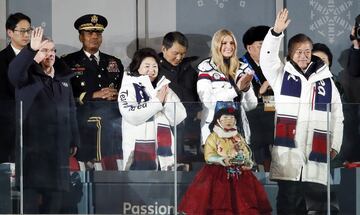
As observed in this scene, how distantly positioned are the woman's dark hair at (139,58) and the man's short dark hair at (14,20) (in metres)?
1.31

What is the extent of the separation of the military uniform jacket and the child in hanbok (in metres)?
1.75

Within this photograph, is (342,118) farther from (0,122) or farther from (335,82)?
(0,122)

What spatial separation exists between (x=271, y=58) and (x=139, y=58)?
1.32m

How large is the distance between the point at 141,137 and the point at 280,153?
1.34 m

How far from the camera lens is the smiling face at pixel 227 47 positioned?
639 inches

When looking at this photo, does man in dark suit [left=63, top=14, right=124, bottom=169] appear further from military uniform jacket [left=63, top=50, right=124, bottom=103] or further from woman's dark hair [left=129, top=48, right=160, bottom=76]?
woman's dark hair [left=129, top=48, right=160, bottom=76]

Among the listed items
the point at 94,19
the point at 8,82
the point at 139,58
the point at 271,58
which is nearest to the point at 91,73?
the point at 94,19

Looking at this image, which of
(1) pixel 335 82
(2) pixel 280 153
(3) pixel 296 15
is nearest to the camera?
(2) pixel 280 153

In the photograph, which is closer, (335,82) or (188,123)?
(188,123)

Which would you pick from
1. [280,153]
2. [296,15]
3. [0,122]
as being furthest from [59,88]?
[296,15]

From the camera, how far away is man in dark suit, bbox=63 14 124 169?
15.5 m

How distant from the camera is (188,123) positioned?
1552 centimetres

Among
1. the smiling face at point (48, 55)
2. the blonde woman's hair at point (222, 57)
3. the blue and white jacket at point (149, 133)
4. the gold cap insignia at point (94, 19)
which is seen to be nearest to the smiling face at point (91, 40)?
the gold cap insignia at point (94, 19)

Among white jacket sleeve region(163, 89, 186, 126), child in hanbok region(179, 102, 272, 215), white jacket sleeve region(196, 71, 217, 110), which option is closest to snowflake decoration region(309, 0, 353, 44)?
white jacket sleeve region(196, 71, 217, 110)
